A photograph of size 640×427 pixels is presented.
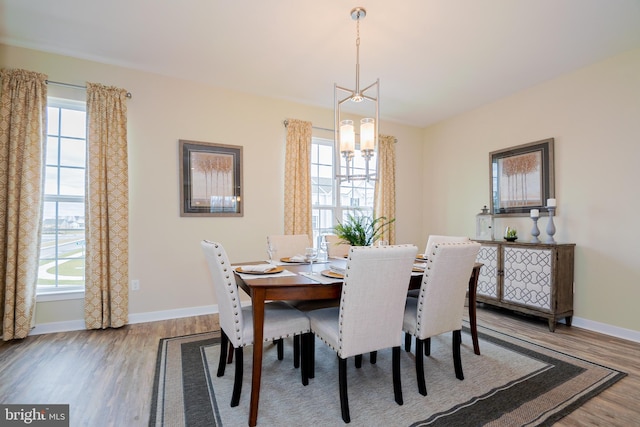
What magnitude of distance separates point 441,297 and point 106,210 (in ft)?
10.5

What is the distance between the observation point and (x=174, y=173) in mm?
3428

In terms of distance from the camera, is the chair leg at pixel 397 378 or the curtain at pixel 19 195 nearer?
the chair leg at pixel 397 378

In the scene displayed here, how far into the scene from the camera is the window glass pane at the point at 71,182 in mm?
3061

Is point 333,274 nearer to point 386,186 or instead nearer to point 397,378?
point 397,378

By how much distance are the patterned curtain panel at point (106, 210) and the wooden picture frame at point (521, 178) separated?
4.50m

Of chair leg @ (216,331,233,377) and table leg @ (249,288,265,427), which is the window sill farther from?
table leg @ (249,288,265,427)

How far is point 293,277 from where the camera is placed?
6.33 feet

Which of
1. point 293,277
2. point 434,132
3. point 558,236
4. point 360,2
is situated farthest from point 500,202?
point 293,277

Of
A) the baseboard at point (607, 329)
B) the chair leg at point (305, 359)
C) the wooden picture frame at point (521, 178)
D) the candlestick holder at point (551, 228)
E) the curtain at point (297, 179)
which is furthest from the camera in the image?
the curtain at point (297, 179)

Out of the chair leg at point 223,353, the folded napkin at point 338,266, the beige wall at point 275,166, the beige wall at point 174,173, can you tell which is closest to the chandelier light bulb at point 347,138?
the folded napkin at point 338,266

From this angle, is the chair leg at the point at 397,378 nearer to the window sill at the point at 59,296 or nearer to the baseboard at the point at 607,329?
the baseboard at the point at 607,329

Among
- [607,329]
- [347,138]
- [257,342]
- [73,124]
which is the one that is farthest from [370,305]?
[73,124]

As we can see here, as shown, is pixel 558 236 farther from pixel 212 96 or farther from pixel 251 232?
pixel 212 96

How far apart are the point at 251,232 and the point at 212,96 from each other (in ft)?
5.68
